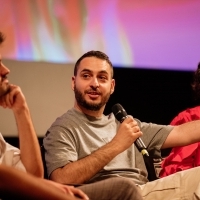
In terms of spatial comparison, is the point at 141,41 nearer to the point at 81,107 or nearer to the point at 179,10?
the point at 179,10

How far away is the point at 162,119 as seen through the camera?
302 cm

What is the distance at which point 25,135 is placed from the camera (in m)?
1.43

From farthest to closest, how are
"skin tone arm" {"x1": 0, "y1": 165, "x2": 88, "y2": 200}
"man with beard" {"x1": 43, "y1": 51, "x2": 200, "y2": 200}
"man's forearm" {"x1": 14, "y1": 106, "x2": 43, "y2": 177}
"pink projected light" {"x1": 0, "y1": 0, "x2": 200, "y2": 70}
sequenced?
1. "pink projected light" {"x1": 0, "y1": 0, "x2": 200, "y2": 70}
2. "man with beard" {"x1": 43, "y1": 51, "x2": 200, "y2": 200}
3. "man's forearm" {"x1": 14, "y1": 106, "x2": 43, "y2": 177}
4. "skin tone arm" {"x1": 0, "y1": 165, "x2": 88, "y2": 200}

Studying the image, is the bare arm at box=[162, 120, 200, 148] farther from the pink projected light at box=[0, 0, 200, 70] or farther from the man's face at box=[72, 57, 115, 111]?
the pink projected light at box=[0, 0, 200, 70]

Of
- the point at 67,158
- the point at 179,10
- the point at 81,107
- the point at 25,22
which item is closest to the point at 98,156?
the point at 67,158

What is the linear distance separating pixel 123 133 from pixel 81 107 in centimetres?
31

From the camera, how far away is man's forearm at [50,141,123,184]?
1.61m

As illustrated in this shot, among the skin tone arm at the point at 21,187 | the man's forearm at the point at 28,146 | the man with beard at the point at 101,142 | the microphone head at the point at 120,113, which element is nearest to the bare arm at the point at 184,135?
the man with beard at the point at 101,142

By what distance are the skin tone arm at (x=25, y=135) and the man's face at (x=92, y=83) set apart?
462 millimetres

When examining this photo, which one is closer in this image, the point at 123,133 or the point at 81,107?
the point at 123,133

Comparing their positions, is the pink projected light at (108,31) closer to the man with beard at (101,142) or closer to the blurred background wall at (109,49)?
the blurred background wall at (109,49)

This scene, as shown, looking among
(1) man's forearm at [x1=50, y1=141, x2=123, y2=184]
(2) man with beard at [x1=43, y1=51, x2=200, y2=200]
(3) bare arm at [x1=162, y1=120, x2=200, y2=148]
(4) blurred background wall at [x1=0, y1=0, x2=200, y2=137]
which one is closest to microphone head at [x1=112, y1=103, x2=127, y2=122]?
(2) man with beard at [x1=43, y1=51, x2=200, y2=200]

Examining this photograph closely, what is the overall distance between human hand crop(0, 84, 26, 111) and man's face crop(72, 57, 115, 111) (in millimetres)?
455

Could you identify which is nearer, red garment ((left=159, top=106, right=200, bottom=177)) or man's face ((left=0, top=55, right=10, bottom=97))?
man's face ((left=0, top=55, right=10, bottom=97))
